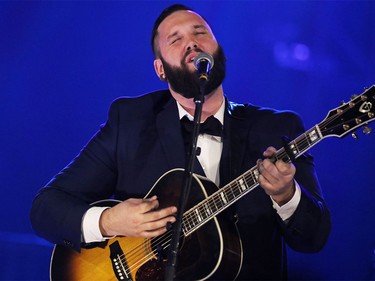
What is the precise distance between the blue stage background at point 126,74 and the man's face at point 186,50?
0.58 metres

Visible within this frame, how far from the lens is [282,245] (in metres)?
2.75

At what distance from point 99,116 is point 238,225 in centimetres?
151

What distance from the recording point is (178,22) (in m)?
3.01

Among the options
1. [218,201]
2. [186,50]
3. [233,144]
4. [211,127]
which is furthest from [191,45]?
[218,201]

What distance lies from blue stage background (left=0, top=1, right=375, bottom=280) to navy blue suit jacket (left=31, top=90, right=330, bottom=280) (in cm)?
60

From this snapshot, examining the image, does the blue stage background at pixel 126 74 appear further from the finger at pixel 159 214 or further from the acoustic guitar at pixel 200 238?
the finger at pixel 159 214

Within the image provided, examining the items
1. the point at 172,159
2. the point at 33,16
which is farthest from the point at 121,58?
the point at 172,159

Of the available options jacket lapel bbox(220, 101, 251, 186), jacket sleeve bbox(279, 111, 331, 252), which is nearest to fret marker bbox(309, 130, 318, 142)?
jacket sleeve bbox(279, 111, 331, 252)

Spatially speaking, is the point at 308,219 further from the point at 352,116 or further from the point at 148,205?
the point at 148,205

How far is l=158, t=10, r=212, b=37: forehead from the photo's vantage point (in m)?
2.98

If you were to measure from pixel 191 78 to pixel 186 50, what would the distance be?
0.16 metres

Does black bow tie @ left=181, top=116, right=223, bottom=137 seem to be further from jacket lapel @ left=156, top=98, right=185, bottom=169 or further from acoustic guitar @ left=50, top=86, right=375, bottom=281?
acoustic guitar @ left=50, top=86, right=375, bottom=281

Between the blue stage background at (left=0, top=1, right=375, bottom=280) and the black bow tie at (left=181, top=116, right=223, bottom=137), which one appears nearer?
the black bow tie at (left=181, top=116, right=223, bottom=137)

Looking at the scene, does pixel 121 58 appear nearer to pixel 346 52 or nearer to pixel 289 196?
pixel 346 52
